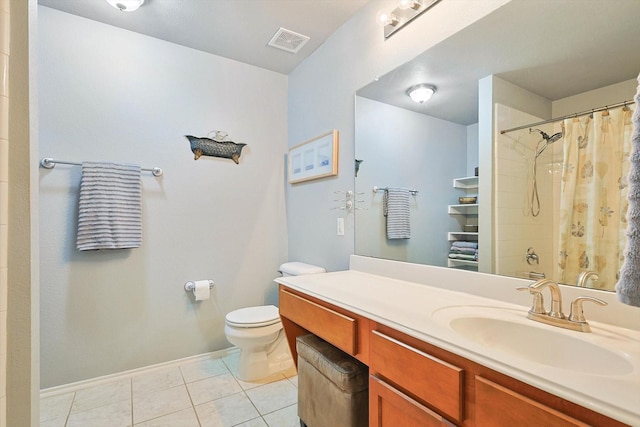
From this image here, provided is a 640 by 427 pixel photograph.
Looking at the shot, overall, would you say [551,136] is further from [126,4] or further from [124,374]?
[124,374]

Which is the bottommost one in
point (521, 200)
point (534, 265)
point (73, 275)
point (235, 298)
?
point (235, 298)

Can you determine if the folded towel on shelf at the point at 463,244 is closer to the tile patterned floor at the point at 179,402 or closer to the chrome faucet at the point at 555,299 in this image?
the chrome faucet at the point at 555,299

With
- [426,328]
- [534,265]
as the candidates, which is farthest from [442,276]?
[426,328]

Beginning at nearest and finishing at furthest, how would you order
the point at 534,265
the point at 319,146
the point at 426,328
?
the point at 426,328
the point at 534,265
the point at 319,146

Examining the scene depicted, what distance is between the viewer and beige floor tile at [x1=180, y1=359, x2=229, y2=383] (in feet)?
7.09

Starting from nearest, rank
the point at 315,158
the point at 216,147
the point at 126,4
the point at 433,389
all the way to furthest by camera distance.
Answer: the point at 433,389
the point at 126,4
the point at 315,158
the point at 216,147

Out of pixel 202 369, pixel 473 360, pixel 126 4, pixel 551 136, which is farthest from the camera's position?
pixel 202 369

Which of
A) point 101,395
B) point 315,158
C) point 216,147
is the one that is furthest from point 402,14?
point 101,395

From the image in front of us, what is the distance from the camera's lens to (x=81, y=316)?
203 centimetres

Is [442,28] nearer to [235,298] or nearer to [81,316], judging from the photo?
[235,298]

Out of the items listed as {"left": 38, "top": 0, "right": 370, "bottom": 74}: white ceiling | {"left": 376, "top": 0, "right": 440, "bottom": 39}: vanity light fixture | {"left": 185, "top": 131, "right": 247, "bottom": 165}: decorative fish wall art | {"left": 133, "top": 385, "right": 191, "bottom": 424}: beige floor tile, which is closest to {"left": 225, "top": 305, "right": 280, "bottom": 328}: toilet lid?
{"left": 133, "top": 385, "right": 191, "bottom": 424}: beige floor tile

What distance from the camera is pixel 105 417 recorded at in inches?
67.7

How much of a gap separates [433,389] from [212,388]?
5.61 feet

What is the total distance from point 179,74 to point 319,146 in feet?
4.17
